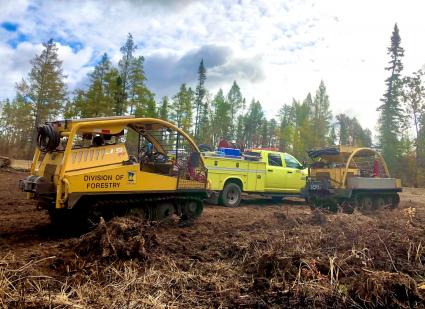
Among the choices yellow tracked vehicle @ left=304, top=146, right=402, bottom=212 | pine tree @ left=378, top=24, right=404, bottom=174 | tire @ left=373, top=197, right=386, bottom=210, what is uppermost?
pine tree @ left=378, top=24, right=404, bottom=174

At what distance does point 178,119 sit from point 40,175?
129ft

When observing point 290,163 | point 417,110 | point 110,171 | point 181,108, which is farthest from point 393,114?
point 110,171

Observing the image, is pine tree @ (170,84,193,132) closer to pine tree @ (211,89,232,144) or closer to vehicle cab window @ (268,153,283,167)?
pine tree @ (211,89,232,144)

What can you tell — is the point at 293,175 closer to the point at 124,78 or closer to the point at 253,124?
the point at 124,78

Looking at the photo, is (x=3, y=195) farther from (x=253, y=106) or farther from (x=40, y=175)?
(x=253, y=106)

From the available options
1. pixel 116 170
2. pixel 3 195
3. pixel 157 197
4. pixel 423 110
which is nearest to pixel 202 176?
pixel 157 197

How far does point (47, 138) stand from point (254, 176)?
26.0 feet

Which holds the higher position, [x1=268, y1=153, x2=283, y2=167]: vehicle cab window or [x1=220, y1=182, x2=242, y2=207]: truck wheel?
[x1=268, y1=153, x2=283, y2=167]: vehicle cab window

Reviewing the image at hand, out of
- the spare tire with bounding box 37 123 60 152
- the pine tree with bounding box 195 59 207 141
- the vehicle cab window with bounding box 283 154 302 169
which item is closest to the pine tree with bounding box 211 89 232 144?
the pine tree with bounding box 195 59 207 141

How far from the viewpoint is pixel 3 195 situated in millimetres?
13109

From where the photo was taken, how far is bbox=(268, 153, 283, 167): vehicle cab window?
579 inches

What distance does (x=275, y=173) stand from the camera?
1456 cm

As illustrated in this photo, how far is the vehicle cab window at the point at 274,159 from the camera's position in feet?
48.3

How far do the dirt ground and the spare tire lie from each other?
1762 mm
